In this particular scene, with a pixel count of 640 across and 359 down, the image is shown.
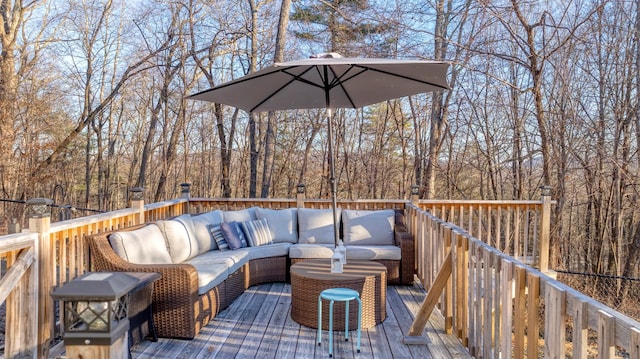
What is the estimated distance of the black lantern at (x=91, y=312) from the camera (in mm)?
1755

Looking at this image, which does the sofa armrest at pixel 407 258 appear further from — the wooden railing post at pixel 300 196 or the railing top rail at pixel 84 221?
the railing top rail at pixel 84 221

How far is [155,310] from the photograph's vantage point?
3.52 metres

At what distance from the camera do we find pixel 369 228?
18.5 ft

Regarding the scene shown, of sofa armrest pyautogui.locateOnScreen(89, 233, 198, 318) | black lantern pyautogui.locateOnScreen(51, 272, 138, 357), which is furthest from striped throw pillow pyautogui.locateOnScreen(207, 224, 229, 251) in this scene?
black lantern pyautogui.locateOnScreen(51, 272, 138, 357)

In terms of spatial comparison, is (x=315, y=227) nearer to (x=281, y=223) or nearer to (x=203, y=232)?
(x=281, y=223)

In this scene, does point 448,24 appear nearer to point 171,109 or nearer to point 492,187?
point 492,187

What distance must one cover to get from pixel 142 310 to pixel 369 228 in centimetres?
305

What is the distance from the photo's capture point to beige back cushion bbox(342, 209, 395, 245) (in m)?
5.60

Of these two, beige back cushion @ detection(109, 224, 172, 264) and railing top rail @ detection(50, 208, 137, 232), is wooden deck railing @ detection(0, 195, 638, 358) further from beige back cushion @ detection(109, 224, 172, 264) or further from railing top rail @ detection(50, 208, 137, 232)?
beige back cushion @ detection(109, 224, 172, 264)

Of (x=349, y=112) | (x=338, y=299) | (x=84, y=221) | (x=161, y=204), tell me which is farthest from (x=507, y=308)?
(x=349, y=112)

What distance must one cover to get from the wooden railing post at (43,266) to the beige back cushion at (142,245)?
553 mm

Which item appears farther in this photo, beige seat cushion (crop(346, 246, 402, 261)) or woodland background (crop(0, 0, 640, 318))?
woodland background (crop(0, 0, 640, 318))

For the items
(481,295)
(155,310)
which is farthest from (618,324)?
(155,310)

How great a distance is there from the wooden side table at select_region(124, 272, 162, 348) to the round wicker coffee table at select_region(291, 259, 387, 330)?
1172 millimetres
